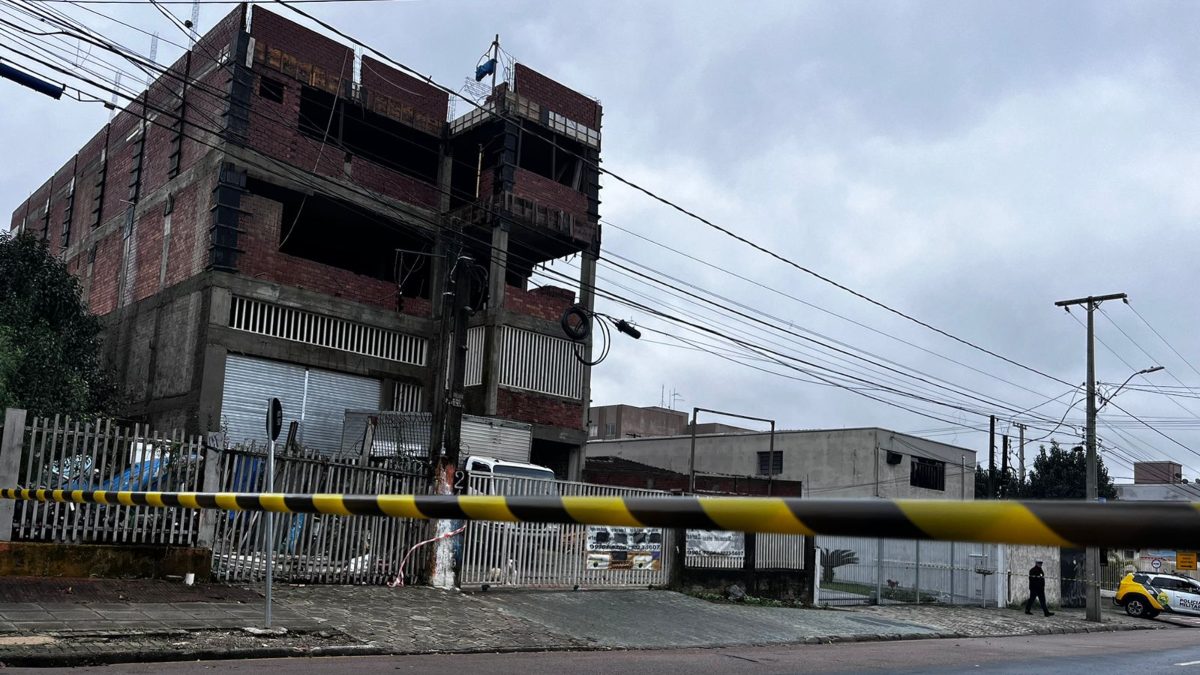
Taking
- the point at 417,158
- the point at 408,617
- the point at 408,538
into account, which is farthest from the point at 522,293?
the point at 408,617

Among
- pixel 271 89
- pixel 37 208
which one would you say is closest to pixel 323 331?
pixel 271 89

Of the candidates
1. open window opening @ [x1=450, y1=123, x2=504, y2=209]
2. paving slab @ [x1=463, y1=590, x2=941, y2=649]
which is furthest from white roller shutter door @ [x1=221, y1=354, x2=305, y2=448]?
paving slab @ [x1=463, y1=590, x2=941, y2=649]

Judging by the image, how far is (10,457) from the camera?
459 inches

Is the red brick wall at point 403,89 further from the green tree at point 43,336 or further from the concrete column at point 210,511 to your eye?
the concrete column at point 210,511

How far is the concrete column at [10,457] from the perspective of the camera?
37.7 ft

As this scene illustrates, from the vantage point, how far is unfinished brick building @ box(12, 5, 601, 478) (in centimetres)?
2548

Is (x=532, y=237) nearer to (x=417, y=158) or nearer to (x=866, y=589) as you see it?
(x=417, y=158)

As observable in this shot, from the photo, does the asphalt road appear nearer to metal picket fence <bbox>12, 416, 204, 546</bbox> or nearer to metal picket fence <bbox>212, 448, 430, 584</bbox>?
metal picket fence <bbox>212, 448, 430, 584</bbox>

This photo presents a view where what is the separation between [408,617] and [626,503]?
974cm

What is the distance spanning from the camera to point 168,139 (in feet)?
94.8

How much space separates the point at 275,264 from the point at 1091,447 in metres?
23.4

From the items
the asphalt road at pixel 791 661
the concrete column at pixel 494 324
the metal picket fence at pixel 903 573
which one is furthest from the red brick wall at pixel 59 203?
the asphalt road at pixel 791 661

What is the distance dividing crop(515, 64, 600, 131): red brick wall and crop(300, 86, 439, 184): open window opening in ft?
11.0

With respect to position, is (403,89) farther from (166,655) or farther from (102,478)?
(166,655)
